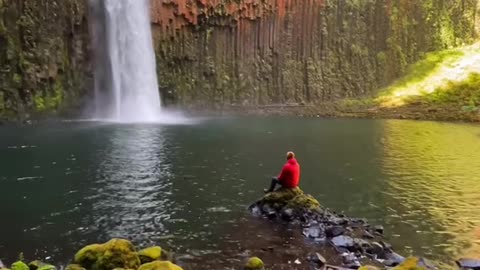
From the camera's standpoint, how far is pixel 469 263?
1546 cm

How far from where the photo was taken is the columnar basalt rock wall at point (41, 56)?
45.4m

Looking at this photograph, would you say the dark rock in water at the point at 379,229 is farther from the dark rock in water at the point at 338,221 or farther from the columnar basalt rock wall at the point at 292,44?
the columnar basalt rock wall at the point at 292,44

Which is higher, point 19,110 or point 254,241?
point 19,110

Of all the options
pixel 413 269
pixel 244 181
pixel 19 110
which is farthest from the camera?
pixel 19 110

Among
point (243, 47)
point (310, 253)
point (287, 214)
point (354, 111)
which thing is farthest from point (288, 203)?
point (243, 47)

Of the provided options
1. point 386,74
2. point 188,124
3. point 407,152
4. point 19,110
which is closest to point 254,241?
point 407,152

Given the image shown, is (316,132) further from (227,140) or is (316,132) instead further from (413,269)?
(413,269)

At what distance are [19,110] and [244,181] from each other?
28251 mm

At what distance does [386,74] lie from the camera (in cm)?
6906

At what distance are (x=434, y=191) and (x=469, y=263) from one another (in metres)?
9.06

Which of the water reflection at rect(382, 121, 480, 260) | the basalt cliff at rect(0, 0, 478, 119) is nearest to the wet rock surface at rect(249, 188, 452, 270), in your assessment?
the water reflection at rect(382, 121, 480, 260)

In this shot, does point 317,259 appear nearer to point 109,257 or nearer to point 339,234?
point 339,234

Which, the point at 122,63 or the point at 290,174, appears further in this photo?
the point at 122,63

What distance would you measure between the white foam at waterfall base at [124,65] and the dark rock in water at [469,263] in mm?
36214
